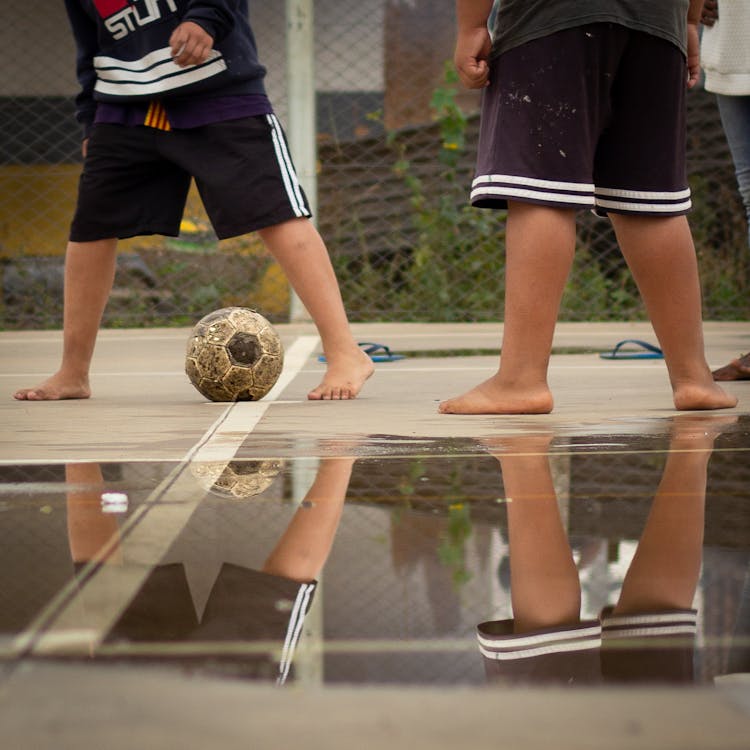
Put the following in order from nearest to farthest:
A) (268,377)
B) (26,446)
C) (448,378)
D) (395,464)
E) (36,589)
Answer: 1. (36,589)
2. (395,464)
3. (26,446)
4. (268,377)
5. (448,378)

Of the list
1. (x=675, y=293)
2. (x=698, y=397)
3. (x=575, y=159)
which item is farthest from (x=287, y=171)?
(x=698, y=397)

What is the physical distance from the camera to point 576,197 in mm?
2758

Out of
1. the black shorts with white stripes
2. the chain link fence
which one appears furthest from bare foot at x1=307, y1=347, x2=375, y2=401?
the chain link fence

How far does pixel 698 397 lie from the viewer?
2.88 metres

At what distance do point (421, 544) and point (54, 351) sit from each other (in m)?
4.25

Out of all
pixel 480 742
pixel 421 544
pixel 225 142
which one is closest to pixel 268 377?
pixel 225 142

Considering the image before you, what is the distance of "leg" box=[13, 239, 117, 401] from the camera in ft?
11.7

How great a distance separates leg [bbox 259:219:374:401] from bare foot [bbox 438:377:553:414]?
24.7 inches

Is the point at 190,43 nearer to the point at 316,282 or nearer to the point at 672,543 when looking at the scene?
the point at 316,282

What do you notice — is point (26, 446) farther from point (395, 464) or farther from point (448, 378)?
point (448, 378)

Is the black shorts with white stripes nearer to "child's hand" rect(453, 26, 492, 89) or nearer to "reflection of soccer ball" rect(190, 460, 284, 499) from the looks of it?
"child's hand" rect(453, 26, 492, 89)

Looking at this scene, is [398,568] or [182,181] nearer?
[398,568]

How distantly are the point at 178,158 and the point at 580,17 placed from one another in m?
1.22

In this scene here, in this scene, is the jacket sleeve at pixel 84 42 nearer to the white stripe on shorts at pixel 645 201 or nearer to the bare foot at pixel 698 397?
the white stripe on shorts at pixel 645 201
